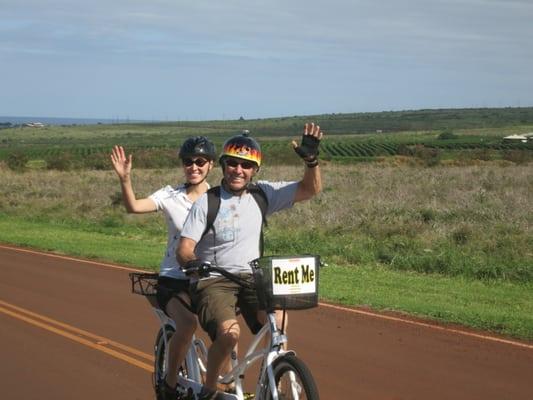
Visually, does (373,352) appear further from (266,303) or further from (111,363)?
(266,303)

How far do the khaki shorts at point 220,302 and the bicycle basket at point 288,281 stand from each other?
52cm

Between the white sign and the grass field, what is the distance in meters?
5.56

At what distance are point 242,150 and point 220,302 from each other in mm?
985

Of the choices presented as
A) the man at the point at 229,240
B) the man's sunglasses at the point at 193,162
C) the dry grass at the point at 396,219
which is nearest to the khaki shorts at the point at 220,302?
the man at the point at 229,240

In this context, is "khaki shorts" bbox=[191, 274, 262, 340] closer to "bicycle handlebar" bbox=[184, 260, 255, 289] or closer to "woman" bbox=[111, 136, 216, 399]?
"bicycle handlebar" bbox=[184, 260, 255, 289]

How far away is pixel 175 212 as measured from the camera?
646 cm

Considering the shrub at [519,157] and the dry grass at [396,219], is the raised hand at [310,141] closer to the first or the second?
the dry grass at [396,219]

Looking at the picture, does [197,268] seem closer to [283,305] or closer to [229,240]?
[229,240]

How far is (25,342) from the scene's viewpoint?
31.6 ft

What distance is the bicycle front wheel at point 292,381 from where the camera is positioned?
4.92 m

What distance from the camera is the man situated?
18.5ft

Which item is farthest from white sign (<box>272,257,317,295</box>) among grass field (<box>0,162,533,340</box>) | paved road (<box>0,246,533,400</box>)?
grass field (<box>0,162,533,340</box>)

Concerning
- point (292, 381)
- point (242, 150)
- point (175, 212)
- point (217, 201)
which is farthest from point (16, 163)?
point (292, 381)

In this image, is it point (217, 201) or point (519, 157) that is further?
point (519, 157)
